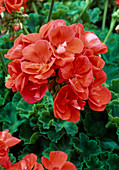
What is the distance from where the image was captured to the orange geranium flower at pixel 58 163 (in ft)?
2.43

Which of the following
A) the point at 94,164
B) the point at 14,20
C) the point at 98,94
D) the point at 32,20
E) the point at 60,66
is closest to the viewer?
the point at 60,66

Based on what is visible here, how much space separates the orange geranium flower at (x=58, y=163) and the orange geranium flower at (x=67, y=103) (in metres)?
0.15

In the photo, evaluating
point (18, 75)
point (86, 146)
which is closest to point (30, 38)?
point (18, 75)

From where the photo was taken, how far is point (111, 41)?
1.79 metres

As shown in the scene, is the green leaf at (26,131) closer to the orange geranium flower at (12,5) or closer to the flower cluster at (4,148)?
the flower cluster at (4,148)

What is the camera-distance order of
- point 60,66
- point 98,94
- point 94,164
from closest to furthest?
point 60,66
point 98,94
point 94,164

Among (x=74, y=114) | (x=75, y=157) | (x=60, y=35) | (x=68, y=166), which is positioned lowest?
(x=75, y=157)

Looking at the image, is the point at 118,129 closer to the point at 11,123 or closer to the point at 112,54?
the point at 11,123

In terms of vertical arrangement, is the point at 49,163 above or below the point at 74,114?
below

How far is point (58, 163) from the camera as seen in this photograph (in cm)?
75

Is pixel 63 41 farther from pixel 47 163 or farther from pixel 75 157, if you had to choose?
pixel 75 157

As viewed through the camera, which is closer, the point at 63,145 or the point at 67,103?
the point at 67,103

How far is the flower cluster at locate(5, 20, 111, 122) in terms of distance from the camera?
0.66m

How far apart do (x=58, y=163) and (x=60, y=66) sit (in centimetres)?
36
